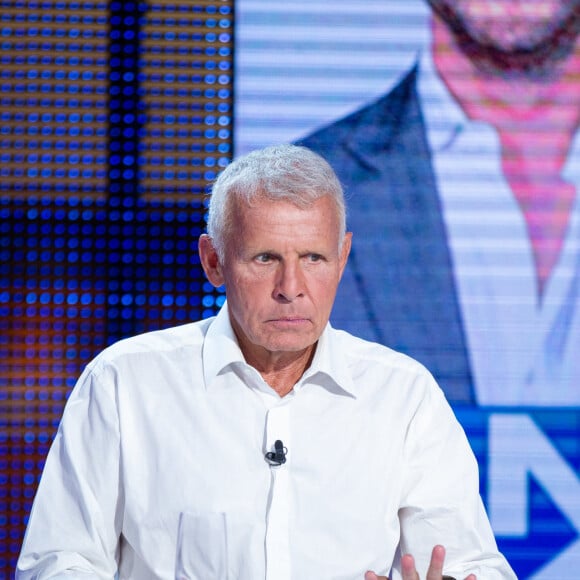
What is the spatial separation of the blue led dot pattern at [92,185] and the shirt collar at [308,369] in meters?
1.20

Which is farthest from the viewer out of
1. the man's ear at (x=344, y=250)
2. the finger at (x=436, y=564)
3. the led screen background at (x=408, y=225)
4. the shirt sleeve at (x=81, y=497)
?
the led screen background at (x=408, y=225)

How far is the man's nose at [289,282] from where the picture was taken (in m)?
1.85

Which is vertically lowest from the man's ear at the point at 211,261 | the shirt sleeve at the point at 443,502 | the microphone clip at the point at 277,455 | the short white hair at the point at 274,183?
the shirt sleeve at the point at 443,502

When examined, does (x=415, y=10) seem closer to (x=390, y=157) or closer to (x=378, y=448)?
(x=390, y=157)

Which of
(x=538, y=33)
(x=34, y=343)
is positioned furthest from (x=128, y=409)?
(x=538, y=33)

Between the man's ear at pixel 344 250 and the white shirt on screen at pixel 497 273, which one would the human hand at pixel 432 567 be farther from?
the white shirt on screen at pixel 497 273

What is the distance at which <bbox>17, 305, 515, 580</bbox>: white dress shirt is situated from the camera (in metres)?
1.85

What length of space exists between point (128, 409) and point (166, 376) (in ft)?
0.36

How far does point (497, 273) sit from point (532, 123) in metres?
0.53

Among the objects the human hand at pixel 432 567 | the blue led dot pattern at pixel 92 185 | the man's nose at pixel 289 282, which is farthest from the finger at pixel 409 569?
the blue led dot pattern at pixel 92 185

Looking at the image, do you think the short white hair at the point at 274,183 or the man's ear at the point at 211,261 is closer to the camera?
the short white hair at the point at 274,183

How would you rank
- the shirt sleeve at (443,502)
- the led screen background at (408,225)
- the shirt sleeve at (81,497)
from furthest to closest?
the led screen background at (408,225), the shirt sleeve at (443,502), the shirt sleeve at (81,497)

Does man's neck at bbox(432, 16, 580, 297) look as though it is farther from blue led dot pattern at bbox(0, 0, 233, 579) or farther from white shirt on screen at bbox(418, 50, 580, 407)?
blue led dot pattern at bbox(0, 0, 233, 579)

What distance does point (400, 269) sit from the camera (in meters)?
3.19
